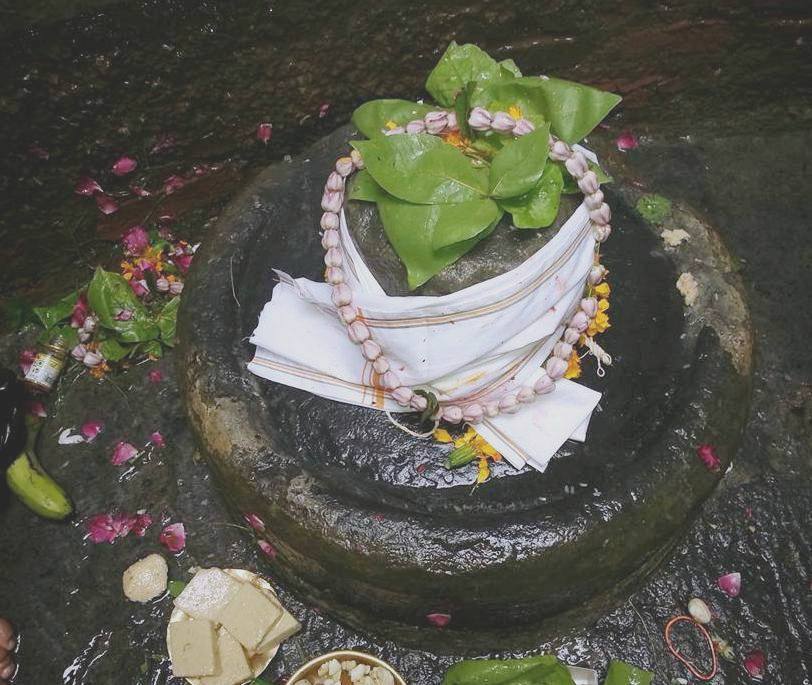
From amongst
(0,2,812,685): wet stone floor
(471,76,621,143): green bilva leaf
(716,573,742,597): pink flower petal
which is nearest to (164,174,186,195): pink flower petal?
(0,2,812,685): wet stone floor

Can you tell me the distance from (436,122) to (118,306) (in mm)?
1653

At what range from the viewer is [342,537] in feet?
6.50

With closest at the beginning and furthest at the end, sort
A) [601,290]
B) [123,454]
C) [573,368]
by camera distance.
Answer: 1. [573,368]
2. [601,290]
3. [123,454]

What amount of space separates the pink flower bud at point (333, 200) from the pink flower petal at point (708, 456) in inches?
49.2

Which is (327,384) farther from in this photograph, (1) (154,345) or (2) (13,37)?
(2) (13,37)

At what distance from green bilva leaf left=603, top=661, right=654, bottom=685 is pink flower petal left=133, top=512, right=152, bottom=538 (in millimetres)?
1727

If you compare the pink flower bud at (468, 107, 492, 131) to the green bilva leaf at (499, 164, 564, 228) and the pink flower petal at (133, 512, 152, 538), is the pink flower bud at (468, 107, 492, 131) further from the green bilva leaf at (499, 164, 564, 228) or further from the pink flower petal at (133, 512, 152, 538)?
the pink flower petal at (133, 512, 152, 538)

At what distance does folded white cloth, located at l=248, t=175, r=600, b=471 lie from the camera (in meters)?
1.90

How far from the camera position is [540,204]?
6.00 ft

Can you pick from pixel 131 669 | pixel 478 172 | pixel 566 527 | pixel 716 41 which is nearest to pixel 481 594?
pixel 566 527

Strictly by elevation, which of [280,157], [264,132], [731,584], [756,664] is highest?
[264,132]

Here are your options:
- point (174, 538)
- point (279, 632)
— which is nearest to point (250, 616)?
point (279, 632)

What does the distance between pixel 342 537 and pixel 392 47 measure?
2.02 m

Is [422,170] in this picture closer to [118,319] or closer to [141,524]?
[118,319]
